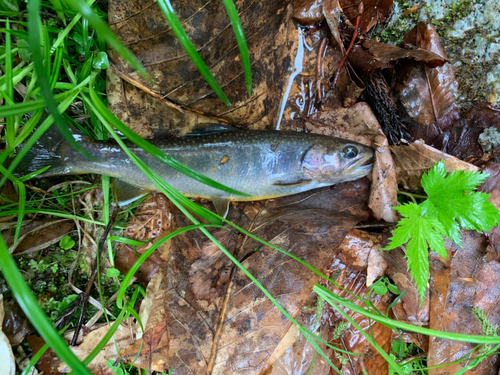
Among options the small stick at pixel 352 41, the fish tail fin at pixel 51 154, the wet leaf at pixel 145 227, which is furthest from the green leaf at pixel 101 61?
the small stick at pixel 352 41

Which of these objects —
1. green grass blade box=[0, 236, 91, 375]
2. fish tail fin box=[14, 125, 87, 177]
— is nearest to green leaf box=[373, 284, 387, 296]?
green grass blade box=[0, 236, 91, 375]

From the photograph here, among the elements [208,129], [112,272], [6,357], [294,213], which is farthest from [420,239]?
[6,357]

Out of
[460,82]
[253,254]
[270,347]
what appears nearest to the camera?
[270,347]

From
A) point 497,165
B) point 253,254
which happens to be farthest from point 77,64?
point 497,165

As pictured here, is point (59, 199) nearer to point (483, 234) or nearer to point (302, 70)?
point (302, 70)

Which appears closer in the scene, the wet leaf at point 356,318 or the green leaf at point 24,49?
the green leaf at point 24,49

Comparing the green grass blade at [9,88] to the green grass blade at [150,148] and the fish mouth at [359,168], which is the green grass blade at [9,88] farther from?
the fish mouth at [359,168]

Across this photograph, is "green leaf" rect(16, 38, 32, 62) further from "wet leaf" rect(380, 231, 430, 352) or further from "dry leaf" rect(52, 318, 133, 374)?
"wet leaf" rect(380, 231, 430, 352)
